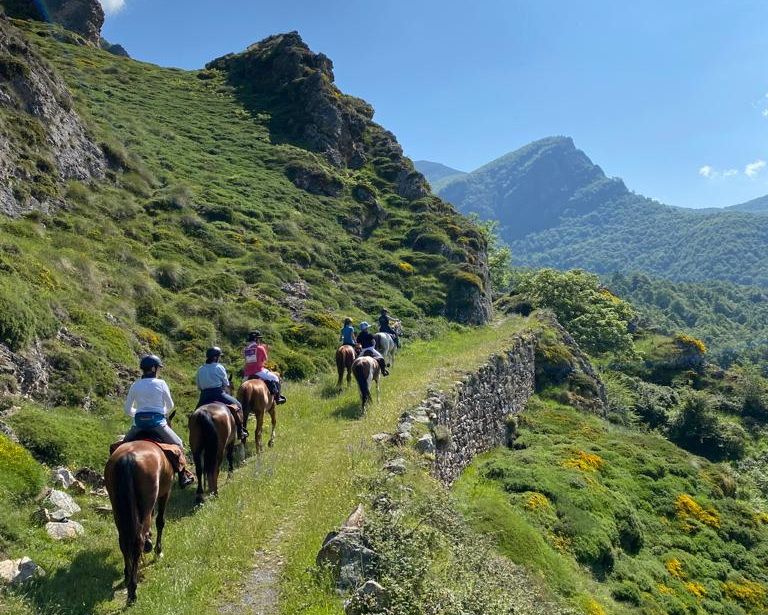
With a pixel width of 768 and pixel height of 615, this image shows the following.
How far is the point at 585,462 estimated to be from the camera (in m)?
26.9

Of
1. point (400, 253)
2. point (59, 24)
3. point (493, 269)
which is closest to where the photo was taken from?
point (400, 253)

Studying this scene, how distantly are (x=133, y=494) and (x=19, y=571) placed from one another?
6.31 ft

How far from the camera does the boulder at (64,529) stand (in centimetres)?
948

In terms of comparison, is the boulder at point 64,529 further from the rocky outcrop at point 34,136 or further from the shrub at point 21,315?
the rocky outcrop at point 34,136

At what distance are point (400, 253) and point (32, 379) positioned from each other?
136 ft

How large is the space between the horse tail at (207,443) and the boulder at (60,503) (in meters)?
2.37

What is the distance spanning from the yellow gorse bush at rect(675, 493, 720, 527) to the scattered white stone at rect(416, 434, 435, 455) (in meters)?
17.3

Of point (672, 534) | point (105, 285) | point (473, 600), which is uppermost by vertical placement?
point (105, 285)

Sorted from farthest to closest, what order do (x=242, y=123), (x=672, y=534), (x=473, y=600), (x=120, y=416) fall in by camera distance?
(x=242, y=123) < (x=672, y=534) < (x=120, y=416) < (x=473, y=600)

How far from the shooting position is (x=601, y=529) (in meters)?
21.3

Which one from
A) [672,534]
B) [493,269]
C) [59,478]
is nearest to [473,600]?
[59,478]

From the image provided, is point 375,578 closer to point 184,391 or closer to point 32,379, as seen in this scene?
point 32,379

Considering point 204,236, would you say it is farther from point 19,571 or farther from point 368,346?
point 19,571

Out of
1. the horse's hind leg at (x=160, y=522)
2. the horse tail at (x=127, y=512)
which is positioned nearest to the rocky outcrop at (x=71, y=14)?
the horse's hind leg at (x=160, y=522)
